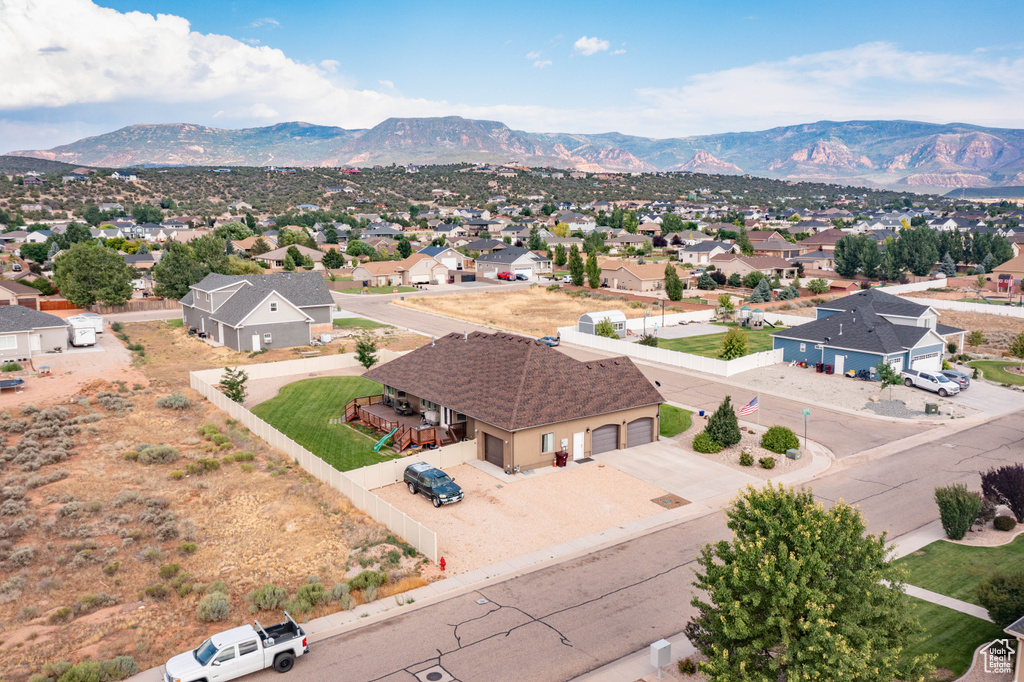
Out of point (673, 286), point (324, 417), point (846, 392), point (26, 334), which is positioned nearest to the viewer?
point (324, 417)

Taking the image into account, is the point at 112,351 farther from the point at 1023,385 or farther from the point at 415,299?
the point at 1023,385

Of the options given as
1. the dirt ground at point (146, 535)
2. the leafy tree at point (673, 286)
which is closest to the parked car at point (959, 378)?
the leafy tree at point (673, 286)

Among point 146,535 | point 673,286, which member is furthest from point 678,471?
point 673,286

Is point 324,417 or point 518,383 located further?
point 324,417

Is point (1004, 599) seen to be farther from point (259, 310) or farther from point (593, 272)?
point (593, 272)

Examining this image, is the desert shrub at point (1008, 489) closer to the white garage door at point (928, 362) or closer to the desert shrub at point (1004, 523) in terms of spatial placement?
the desert shrub at point (1004, 523)

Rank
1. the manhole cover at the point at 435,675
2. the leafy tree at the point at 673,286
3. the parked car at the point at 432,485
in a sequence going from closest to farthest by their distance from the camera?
the manhole cover at the point at 435,675 < the parked car at the point at 432,485 < the leafy tree at the point at 673,286
